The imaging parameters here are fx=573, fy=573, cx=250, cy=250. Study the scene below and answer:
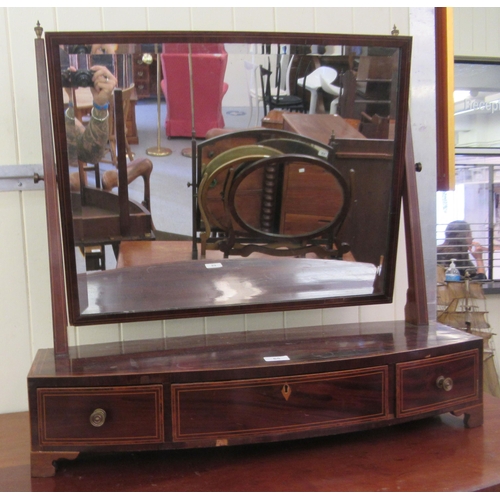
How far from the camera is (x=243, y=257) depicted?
4.34ft

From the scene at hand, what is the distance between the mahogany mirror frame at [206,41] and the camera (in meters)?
1.15

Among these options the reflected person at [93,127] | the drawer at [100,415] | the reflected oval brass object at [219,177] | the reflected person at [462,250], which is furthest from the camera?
the reflected person at [462,250]

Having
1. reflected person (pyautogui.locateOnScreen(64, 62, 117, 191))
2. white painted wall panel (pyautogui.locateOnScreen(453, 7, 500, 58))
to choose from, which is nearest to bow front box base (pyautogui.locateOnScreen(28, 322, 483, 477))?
reflected person (pyautogui.locateOnScreen(64, 62, 117, 191))

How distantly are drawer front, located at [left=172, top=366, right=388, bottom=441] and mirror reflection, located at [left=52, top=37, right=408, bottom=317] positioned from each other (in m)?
0.27

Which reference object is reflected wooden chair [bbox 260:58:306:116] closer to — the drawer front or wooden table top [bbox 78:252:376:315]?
wooden table top [bbox 78:252:376:315]

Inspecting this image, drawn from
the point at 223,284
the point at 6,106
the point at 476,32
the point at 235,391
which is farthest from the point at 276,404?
the point at 476,32

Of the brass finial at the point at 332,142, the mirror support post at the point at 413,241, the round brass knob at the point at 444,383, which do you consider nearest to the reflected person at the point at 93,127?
the brass finial at the point at 332,142

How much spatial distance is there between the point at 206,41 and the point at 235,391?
0.72 metres

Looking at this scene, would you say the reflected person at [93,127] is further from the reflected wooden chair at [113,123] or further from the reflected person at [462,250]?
the reflected person at [462,250]

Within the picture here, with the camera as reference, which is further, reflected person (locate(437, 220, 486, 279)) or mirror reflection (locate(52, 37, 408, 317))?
reflected person (locate(437, 220, 486, 279))

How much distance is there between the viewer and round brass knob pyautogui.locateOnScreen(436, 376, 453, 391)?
48.4 inches

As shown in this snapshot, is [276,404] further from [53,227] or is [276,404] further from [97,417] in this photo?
[53,227]

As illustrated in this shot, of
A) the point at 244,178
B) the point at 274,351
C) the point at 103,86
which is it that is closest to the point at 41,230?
the point at 103,86
